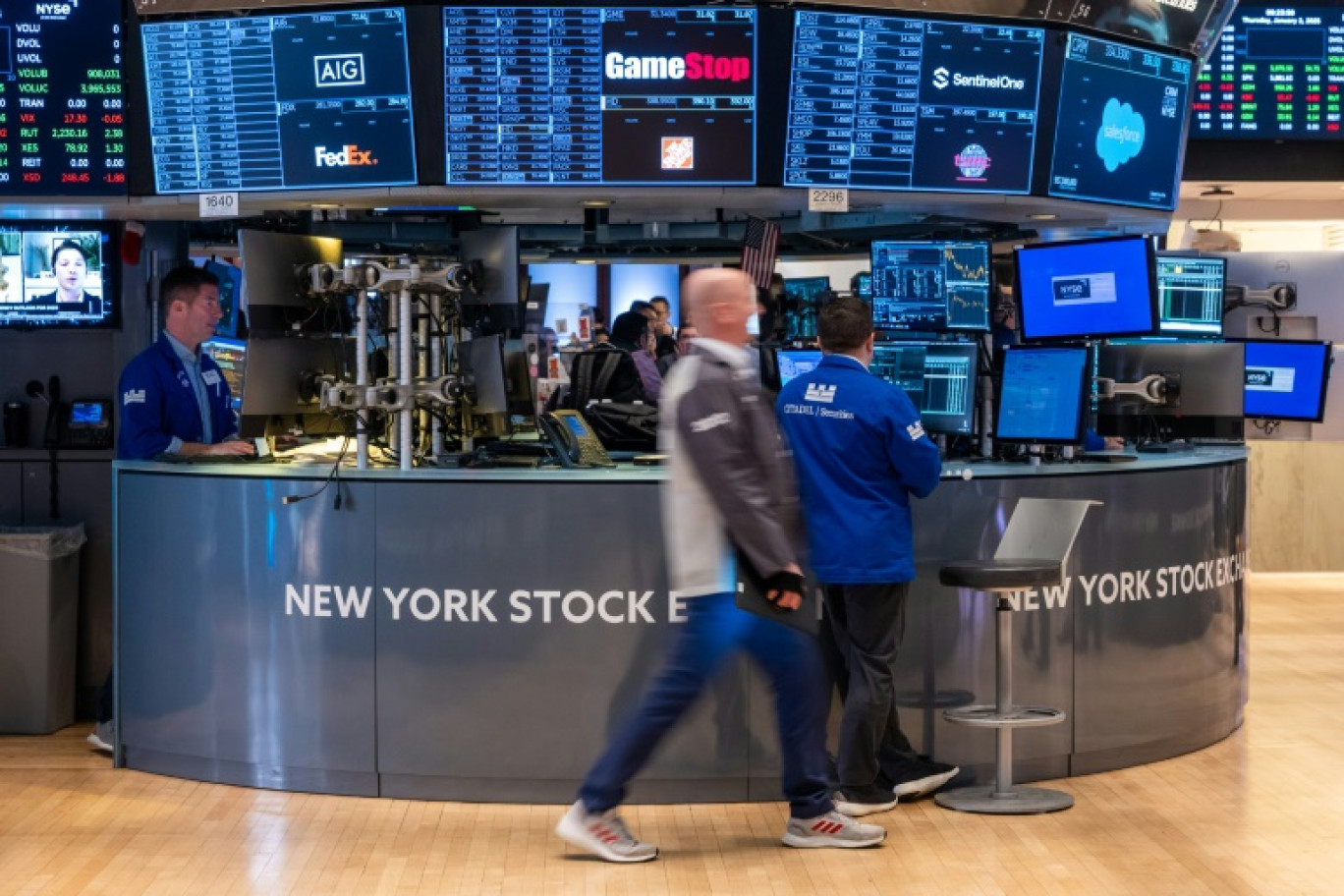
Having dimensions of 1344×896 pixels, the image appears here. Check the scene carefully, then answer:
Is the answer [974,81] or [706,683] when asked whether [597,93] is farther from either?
[706,683]

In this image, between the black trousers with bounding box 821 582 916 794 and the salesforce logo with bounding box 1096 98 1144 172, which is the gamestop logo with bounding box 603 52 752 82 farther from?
the black trousers with bounding box 821 582 916 794

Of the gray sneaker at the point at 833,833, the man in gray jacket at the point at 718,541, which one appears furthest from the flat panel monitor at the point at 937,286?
the gray sneaker at the point at 833,833

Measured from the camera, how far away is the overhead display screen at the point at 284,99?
20.4ft

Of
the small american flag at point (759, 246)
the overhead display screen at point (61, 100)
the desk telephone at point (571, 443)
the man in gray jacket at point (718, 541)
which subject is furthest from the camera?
the small american flag at point (759, 246)

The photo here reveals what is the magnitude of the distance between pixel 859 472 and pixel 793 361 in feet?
5.78

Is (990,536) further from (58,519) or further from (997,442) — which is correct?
(58,519)

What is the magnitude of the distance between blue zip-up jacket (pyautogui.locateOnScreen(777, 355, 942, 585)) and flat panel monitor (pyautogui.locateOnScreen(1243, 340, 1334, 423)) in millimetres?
Answer: 3435

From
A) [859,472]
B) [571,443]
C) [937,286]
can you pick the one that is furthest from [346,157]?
[859,472]

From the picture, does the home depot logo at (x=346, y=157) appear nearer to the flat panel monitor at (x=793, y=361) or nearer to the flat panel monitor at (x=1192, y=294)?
the flat panel monitor at (x=793, y=361)

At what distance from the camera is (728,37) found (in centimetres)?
620

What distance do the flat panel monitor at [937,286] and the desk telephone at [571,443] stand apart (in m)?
1.22

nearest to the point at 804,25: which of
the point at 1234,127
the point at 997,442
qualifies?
the point at 997,442

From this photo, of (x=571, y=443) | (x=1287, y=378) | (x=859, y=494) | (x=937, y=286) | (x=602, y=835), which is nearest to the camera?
A: (x=602, y=835)

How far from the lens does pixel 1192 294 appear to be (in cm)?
780
